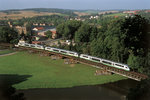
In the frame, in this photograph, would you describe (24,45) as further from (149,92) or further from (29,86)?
(149,92)

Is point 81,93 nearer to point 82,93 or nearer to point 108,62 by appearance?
point 82,93

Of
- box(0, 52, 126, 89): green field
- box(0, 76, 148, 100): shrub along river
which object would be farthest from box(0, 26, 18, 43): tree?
box(0, 76, 148, 100): shrub along river

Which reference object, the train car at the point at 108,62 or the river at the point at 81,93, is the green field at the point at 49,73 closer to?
the river at the point at 81,93

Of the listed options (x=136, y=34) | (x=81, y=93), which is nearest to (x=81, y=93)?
(x=81, y=93)

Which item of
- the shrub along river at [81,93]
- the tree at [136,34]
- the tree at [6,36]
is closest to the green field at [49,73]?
the shrub along river at [81,93]

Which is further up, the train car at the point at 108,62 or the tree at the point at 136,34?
the tree at the point at 136,34

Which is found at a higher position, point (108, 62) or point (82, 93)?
point (108, 62)

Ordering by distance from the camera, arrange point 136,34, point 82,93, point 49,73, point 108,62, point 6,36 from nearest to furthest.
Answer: point 82,93
point 49,73
point 108,62
point 136,34
point 6,36

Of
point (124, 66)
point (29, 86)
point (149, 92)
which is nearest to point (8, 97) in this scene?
point (29, 86)
